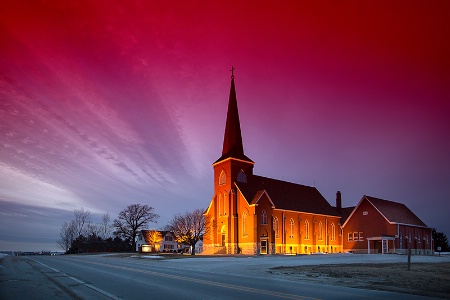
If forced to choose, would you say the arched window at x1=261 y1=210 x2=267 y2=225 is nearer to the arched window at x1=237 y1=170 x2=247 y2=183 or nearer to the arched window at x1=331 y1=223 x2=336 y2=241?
the arched window at x1=237 y1=170 x2=247 y2=183

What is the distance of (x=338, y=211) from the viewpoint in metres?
88.0

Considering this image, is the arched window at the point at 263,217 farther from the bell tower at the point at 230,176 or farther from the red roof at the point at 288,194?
the bell tower at the point at 230,176

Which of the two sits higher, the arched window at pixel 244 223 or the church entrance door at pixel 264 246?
the arched window at pixel 244 223

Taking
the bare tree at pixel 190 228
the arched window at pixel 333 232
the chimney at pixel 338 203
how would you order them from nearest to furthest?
the bare tree at pixel 190 228, the arched window at pixel 333 232, the chimney at pixel 338 203

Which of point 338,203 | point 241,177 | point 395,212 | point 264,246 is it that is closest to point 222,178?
point 241,177

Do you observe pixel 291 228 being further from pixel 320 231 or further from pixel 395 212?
pixel 395 212

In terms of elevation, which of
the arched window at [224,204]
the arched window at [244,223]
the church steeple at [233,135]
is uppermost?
the church steeple at [233,135]

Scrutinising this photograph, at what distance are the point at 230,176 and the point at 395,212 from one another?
33.5m

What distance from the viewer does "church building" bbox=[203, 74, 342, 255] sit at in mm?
66656

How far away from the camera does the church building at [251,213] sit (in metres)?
66.7

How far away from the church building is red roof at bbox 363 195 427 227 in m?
11.0

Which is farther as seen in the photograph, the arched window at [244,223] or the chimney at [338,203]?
the chimney at [338,203]

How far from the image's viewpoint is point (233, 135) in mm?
72500

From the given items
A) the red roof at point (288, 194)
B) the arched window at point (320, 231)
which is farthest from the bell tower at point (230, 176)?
the arched window at point (320, 231)
